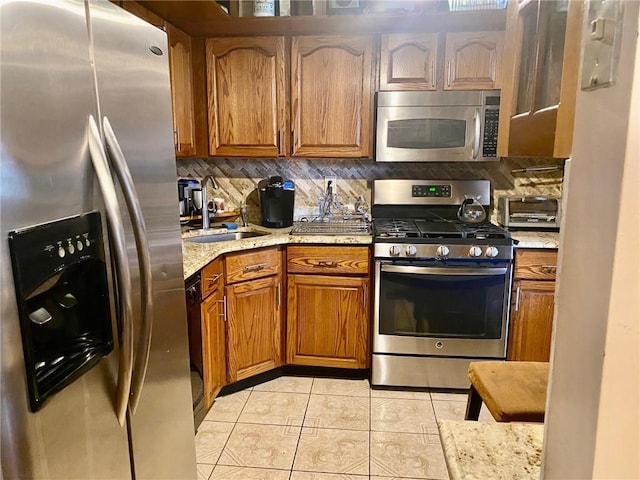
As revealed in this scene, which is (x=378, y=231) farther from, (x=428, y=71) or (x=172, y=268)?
(x=172, y=268)

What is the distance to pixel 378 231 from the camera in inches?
108

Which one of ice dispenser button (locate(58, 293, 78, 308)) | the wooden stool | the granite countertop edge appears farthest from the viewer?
the granite countertop edge

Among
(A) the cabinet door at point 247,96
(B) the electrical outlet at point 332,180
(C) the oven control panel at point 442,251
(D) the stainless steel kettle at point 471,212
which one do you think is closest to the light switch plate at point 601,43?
(C) the oven control panel at point 442,251

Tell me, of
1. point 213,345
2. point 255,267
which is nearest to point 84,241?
point 213,345

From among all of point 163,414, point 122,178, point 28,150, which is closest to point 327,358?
point 163,414

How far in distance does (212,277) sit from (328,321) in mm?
793

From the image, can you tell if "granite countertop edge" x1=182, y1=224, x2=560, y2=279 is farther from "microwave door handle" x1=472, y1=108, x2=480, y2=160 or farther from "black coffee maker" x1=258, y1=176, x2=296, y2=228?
"microwave door handle" x1=472, y1=108, x2=480, y2=160

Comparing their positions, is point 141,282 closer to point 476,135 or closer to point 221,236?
point 221,236

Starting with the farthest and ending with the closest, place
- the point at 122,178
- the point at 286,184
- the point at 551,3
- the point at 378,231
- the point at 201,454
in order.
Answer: the point at 286,184
the point at 378,231
the point at 201,454
the point at 122,178
the point at 551,3

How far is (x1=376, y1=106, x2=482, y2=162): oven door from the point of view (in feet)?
9.00

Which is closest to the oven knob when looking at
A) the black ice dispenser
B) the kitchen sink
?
the kitchen sink

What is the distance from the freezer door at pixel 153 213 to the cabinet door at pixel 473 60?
1.89m

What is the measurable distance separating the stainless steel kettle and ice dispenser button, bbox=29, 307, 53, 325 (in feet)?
8.54

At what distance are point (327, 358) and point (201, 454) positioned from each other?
93cm
